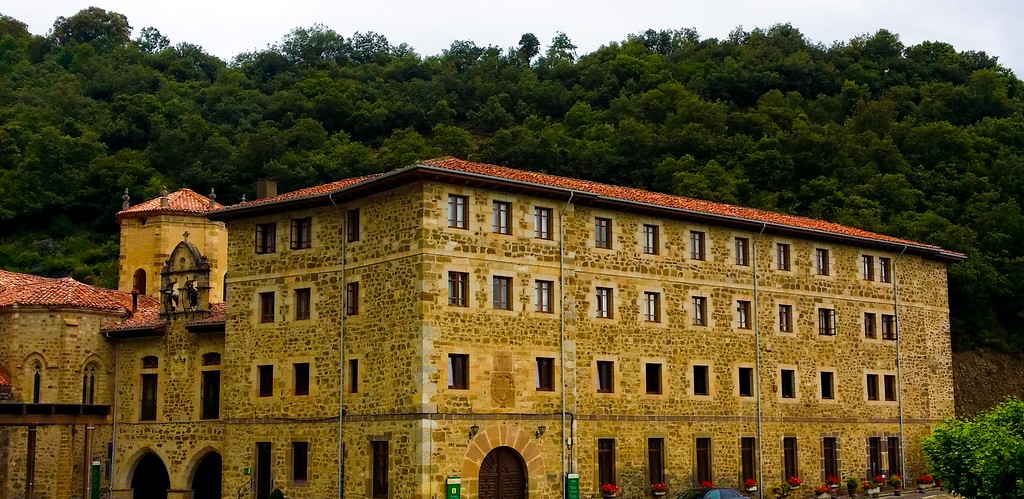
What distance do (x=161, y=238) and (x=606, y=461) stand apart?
24.3m

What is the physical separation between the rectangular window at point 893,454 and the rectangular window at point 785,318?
7.15 meters

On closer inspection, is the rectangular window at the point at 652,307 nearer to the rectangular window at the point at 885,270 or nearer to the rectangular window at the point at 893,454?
the rectangular window at the point at 885,270

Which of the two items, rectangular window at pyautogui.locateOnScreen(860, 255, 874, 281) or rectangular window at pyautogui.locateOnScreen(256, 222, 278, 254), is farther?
rectangular window at pyautogui.locateOnScreen(860, 255, 874, 281)

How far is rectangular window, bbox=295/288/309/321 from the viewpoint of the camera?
38.6 meters

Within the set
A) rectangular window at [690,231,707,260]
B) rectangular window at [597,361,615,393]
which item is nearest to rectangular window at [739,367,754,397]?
rectangular window at [690,231,707,260]

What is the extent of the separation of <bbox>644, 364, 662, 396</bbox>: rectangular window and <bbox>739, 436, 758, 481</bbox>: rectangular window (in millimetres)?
4309

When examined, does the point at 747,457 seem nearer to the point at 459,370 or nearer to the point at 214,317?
the point at 459,370

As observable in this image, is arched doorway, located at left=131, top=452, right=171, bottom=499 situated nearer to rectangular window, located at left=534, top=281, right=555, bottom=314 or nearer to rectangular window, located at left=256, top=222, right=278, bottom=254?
rectangular window, located at left=256, top=222, right=278, bottom=254

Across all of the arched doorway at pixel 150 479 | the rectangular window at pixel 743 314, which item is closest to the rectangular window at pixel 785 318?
the rectangular window at pixel 743 314

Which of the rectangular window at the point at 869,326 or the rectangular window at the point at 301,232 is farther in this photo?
the rectangular window at the point at 869,326

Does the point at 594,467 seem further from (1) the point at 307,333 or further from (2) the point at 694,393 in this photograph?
(1) the point at 307,333

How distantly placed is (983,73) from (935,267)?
42166 millimetres

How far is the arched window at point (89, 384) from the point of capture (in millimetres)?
45125

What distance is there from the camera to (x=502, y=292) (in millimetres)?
36000
